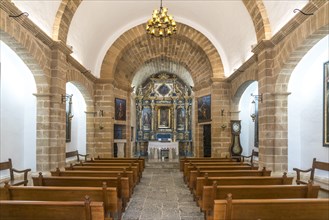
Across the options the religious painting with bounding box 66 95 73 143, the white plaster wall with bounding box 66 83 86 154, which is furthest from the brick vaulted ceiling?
the religious painting with bounding box 66 95 73 143

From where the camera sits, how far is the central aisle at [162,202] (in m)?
5.64

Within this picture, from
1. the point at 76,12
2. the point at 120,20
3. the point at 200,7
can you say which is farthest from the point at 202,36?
the point at 76,12

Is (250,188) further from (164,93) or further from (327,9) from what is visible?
(164,93)

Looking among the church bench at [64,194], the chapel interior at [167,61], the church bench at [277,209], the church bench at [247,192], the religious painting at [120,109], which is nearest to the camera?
the church bench at [277,209]

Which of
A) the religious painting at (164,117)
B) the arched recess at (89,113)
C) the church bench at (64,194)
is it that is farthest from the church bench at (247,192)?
the religious painting at (164,117)

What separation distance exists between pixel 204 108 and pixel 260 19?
7.16 m

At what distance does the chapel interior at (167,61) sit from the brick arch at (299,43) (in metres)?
0.03

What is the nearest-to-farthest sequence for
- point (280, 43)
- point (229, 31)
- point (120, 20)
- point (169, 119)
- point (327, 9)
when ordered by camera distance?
point (327, 9) → point (280, 43) → point (229, 31) → point (120, 20) → point (169, 119)

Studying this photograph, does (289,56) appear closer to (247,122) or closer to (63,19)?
(63,19)

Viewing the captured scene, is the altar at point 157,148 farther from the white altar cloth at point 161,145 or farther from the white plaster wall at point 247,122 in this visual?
the white plaster wall at point 247,122

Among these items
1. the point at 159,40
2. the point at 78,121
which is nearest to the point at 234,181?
the point at 78,121

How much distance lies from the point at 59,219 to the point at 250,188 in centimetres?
246

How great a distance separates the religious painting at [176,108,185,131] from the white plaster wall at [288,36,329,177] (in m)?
13.4

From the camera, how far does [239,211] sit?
3033 millimetres
